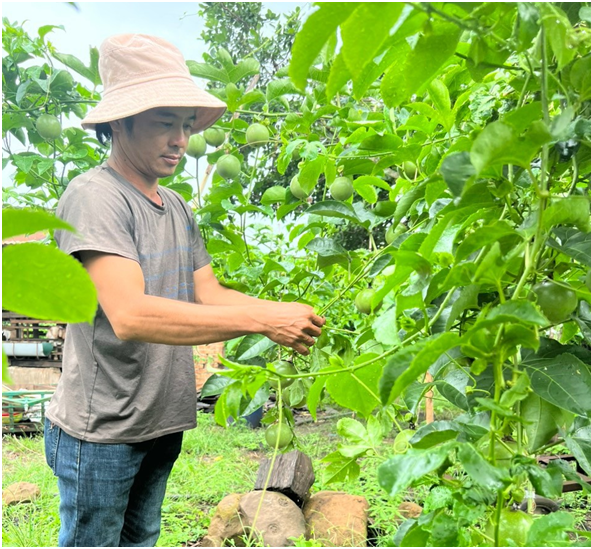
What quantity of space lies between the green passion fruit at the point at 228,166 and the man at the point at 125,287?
0.34 ft

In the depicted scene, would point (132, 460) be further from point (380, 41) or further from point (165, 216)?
point (380, 41)

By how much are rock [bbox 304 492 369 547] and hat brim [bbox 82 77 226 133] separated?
6.21ft

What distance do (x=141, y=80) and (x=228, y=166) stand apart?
11.1 inches

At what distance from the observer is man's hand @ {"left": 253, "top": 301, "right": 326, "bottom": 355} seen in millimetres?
1088

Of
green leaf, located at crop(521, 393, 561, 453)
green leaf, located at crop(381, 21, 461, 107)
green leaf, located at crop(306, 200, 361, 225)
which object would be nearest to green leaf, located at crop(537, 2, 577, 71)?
green leaf, located at crop(381, 21, 461, 107)

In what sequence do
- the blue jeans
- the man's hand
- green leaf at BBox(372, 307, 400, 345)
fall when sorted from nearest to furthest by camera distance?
green leaf at BBox(372, 307, 400, 345)
the man's hand
the blue jeans

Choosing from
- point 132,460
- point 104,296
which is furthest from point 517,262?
point 132,460

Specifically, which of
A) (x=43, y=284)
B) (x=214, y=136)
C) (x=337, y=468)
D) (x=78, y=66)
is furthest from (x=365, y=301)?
(x=78, y=66)

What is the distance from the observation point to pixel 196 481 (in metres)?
3.63

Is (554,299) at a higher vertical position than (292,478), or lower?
higher

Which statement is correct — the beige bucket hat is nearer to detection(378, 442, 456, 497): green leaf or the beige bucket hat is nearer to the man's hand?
the man's hand

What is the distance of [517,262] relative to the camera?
487 mm

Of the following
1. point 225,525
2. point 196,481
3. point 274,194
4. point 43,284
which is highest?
point 43,284

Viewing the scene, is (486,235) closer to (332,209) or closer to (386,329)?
(386,329)
